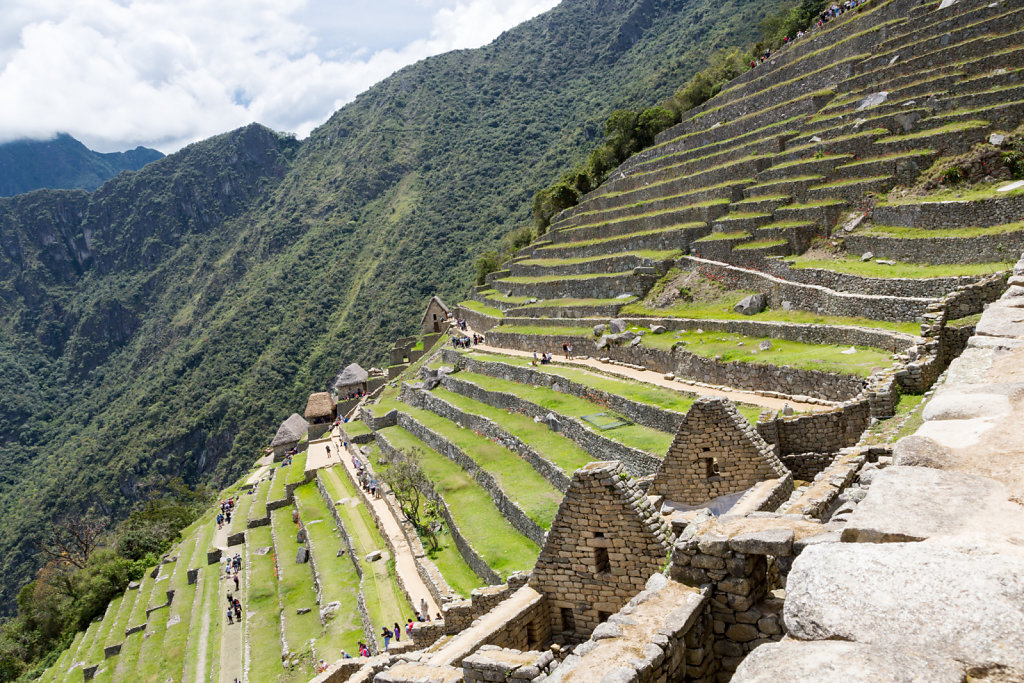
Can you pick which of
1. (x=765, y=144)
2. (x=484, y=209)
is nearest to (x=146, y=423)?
(x=484, y=209)

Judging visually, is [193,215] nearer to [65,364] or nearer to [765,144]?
[65,364]

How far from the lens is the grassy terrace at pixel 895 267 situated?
1414 centimetres

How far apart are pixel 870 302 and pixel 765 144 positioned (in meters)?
14.3

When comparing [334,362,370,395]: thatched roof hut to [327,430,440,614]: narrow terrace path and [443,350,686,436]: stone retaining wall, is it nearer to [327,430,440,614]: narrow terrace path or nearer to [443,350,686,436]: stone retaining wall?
[443,350,686,436]: stone retaining wall

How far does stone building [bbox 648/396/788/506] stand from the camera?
24.1 ft

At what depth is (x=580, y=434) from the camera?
53.2 feet

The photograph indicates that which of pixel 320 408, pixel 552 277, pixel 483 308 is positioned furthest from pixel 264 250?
pixel 552 277

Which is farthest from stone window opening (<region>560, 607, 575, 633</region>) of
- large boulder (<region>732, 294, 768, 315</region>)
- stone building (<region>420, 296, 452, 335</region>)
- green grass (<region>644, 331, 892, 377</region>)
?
stone building (<region>420, 296, 452, 335</region>)

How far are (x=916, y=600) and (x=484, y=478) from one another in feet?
51.1

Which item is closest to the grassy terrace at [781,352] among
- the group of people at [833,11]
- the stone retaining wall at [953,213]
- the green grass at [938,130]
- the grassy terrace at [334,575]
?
the stone retaining wall at [953,213]

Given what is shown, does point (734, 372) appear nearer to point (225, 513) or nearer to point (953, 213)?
point (953, 213)

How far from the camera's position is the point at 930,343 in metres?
9.32

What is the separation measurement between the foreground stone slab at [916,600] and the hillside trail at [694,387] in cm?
763

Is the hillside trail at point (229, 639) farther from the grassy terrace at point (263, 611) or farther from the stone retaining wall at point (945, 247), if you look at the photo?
the stone retaining wall at point (945, 247)
